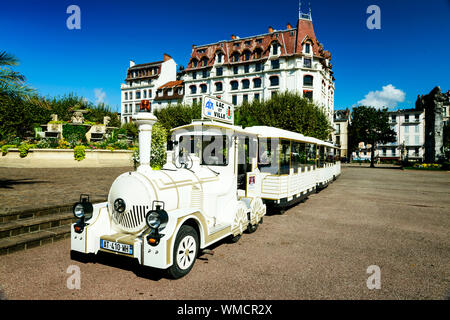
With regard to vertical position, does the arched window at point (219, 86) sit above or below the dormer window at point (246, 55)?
below

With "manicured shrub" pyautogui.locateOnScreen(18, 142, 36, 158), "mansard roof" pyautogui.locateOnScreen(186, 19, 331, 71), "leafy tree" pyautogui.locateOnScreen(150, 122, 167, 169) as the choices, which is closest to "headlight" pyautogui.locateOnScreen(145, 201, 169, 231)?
"leafy tree" pyautogui.locateOnScreen(150, 122, 167, 169)

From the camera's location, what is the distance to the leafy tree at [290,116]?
25391 mm

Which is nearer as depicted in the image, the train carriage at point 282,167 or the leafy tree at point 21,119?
the train carriage at point 282,167

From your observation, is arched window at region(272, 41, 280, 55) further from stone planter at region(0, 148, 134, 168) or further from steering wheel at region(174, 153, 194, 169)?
steering wheel at region(174, 153, 194, 169)

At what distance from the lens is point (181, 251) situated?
3.97 metres

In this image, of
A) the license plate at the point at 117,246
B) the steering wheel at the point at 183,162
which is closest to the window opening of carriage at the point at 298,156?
the steering wheel at the point at 183,162

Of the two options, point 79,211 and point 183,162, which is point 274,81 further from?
point 79,211

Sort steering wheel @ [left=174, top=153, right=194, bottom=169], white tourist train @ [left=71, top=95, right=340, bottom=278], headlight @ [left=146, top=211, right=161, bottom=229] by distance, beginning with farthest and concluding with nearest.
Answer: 1. steering wheel @ [left=174, top=153, right=194, bottom=169]
2. white tourist train @ [left=71, top=95, right=340, bottom=278]
3. headlight @ [left=146, top=211, right=161, bottom=229]

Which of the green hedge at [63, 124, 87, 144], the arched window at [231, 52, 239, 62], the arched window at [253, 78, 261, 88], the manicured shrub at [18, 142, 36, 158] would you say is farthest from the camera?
the arched window at [231, 52, 239, 62]

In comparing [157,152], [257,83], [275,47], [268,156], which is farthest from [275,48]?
[268,156]

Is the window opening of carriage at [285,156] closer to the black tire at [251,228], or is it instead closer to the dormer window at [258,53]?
the black tire at [251,228]

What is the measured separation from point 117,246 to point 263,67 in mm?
43137

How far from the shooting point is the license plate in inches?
149
